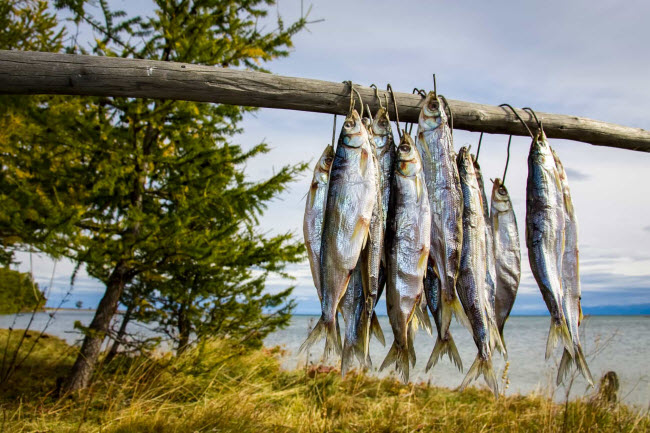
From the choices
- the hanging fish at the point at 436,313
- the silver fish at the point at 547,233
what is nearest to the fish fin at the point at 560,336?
the silver fish at the point at 547,233

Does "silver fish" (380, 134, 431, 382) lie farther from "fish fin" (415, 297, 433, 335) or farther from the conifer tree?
the conifer tree

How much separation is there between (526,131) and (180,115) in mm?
4595

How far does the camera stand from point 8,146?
235 inches

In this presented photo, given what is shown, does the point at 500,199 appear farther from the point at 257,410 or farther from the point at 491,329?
the point at 257,410

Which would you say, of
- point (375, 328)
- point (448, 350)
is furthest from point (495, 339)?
point (375, 328)

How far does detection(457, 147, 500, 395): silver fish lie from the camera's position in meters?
2.11

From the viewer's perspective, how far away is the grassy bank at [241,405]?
14.9 ft

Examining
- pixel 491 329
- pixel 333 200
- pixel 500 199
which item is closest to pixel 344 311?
pixel 333 200

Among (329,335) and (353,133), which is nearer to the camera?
(329,335)

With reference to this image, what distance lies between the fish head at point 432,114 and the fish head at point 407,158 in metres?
0.17

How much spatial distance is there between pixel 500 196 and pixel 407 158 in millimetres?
614

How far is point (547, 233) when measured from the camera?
2357 millimetres

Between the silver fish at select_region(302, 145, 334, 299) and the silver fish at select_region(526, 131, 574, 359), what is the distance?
1.06 meters

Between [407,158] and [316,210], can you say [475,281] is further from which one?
[316,210]
